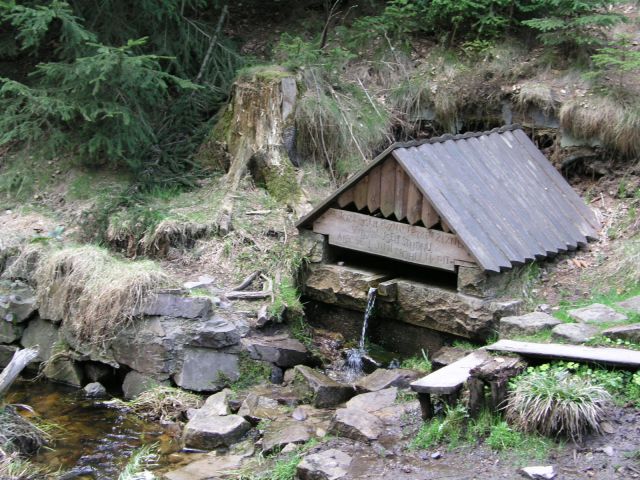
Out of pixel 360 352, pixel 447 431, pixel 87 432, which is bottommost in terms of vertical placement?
pixel 87 432

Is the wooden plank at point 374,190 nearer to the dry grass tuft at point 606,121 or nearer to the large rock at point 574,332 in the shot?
the large rock at point 574,332

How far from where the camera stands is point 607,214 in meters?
10.5

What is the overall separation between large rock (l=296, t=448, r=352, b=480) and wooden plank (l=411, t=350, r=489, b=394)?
31.4 inches

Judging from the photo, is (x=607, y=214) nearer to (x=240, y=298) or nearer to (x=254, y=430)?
(x=240, y=298)

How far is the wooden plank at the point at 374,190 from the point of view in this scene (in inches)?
366

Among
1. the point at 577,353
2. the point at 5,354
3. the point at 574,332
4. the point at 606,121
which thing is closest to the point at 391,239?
the point at 574,332

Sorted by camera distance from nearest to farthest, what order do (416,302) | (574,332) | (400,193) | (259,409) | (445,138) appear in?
(574,332), (259,409), (400,193), (416,302), (445,138)

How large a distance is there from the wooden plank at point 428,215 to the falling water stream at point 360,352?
3.44ft

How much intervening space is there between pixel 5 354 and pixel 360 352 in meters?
4.18

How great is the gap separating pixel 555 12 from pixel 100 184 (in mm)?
6769

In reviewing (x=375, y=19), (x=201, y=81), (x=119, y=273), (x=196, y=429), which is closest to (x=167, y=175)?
(x=201, y=81)

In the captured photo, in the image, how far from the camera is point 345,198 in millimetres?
9672

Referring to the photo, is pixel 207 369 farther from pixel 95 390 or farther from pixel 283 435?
pixel 283 435

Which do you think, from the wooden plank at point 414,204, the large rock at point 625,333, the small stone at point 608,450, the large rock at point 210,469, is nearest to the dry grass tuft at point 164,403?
the large rock at point 210,469
